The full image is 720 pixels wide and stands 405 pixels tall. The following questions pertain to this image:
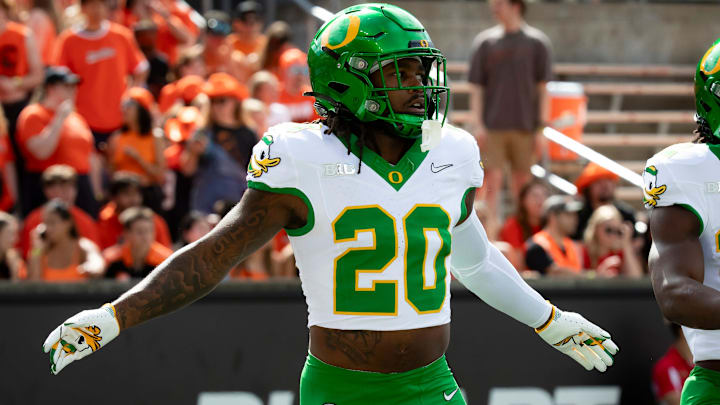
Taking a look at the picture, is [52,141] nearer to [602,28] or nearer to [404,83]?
[404,83]

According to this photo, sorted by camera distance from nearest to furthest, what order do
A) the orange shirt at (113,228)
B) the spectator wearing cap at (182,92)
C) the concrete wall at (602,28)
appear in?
the orange shirt at (113,228), the spectator wearing cap at (182,92), the concrete wall at (602,28)

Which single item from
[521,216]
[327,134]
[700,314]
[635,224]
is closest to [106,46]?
[521,216]

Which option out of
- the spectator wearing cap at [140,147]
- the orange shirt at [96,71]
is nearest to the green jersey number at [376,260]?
the spectator wearing cap at [140,147]

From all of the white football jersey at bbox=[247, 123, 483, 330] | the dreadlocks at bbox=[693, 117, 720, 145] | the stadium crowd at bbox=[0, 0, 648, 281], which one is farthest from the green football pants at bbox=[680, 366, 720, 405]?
the stadium crowd at bbox=[0, 0, 648, 281]

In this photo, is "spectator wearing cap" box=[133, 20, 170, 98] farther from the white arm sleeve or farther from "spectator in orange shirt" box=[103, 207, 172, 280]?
the white arm sleeve

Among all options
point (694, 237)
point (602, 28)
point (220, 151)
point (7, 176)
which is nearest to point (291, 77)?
point (220, 151)

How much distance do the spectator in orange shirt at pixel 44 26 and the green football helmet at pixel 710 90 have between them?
674 cm

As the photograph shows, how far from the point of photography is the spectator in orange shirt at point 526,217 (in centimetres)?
898

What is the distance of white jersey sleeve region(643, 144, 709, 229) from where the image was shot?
3.97 meters

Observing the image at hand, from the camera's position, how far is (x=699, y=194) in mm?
3975

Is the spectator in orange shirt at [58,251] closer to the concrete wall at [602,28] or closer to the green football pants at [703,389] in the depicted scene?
the green football pants at [703,389]

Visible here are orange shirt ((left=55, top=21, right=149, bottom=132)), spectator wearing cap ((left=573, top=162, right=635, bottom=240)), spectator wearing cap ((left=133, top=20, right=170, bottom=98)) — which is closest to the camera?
spectator wearing cap ((left=573, top=162, right=635, bottom=240))

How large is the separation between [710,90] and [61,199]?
16.9 ft

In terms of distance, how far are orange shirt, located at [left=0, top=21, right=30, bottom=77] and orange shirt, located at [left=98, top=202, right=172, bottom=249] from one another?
5.12 feet
